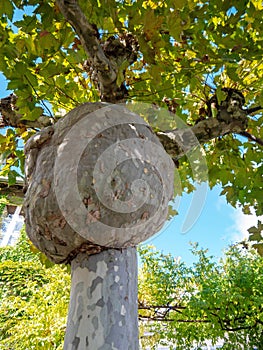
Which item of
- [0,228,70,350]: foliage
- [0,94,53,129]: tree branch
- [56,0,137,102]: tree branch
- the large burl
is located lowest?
[0,228,70,350]: foliage

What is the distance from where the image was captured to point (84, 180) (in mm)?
814

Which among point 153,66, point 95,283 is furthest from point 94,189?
A: point 153,66

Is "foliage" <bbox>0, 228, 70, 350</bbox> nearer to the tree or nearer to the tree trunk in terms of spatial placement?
the tree

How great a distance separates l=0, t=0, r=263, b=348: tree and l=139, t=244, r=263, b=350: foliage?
1988mm

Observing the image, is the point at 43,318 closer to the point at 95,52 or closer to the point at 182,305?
the point at 182,305

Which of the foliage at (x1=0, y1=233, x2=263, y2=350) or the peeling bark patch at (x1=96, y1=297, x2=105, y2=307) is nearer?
the peeling bark patch at (x1=96, y1=297, x2=105, y2=307)

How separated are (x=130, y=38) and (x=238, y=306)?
357 cm

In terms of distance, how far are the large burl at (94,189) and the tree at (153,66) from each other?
6cm

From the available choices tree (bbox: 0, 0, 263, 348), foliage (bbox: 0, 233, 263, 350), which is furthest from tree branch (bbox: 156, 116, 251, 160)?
foliage (bbox: 0, 233, 263, 350)

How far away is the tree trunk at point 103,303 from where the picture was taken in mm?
707

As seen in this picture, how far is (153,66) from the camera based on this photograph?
112 cm

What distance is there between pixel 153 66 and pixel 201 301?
3.08 m

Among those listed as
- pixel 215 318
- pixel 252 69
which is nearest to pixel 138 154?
pixel 252 69

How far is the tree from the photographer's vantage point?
1188mm
